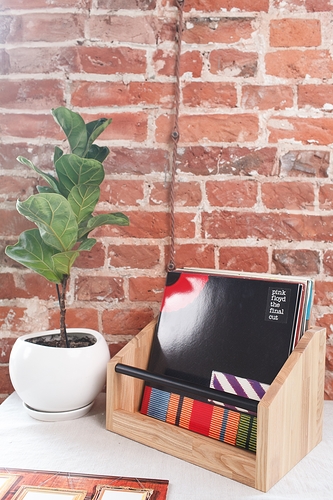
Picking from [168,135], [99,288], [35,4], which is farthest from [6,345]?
[35,4]

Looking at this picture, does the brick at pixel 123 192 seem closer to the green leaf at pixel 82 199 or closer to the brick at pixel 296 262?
the green leaf at pixel 82 199

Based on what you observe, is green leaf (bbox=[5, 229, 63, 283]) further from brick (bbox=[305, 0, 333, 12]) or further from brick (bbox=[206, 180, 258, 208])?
brick (bbox=[305, 0, 333, 12])

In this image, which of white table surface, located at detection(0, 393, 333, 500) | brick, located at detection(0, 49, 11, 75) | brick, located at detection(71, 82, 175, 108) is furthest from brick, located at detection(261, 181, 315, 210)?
brick, located at detection(0, 49, 11, 75)

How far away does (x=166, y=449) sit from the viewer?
37.7 inches

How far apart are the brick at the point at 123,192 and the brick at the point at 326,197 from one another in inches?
19.4

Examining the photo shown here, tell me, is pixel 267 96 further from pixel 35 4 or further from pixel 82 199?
pixel 35 4

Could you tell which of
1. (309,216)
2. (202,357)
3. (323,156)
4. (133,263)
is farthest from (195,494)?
(323,156)

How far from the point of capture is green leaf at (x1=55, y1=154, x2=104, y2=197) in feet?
3.46

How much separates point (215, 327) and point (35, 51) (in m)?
0.92

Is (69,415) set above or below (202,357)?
below

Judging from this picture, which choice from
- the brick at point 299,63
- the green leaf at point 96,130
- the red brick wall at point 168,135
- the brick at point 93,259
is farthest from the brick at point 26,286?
the brick at point 299,63

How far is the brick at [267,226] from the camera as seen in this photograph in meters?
1.28

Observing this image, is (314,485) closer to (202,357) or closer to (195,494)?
(195,494)

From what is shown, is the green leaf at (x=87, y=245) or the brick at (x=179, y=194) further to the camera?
the brick at (x=179, y=194)
